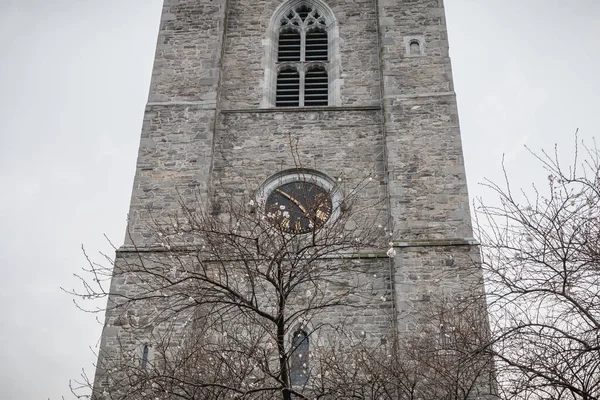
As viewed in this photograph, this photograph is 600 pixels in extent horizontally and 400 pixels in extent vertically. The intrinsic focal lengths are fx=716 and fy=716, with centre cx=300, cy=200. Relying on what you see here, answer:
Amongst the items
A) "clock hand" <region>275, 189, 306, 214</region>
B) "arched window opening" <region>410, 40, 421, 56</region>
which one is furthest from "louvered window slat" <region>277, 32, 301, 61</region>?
"clock hand" <region>275, 189, 306, 214</region>

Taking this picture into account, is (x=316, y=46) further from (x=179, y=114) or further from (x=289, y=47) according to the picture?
(x=179, y=114)

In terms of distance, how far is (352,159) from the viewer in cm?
1359

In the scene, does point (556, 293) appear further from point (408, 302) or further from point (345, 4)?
point (345, 4)

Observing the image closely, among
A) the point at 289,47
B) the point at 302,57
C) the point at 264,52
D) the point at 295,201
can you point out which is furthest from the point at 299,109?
the point at 295,201

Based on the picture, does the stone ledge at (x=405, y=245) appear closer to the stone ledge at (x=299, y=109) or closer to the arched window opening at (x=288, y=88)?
the stone ledge at (x=299, y=109)

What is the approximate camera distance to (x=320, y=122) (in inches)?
559

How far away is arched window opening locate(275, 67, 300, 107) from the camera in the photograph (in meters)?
15.2

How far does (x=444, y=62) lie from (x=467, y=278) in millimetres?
5228

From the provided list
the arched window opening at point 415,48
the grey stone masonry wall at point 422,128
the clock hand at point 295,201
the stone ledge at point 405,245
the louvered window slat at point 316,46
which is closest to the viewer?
the clock hand at point 295,201

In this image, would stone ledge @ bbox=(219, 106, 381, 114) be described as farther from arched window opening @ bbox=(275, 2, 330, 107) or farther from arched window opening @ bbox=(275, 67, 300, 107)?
arched window opening @ bbox=(275, 67, 300, 107)

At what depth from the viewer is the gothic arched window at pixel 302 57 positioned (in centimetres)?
1522

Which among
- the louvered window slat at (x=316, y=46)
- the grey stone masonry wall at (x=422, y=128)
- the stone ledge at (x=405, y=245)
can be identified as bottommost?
the stone ledge at (x=405, y=245)

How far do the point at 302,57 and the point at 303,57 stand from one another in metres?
0.03

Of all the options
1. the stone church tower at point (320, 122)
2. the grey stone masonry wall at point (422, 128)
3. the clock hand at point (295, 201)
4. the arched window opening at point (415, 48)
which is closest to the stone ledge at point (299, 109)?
the stone church tower at point (320, 122)
